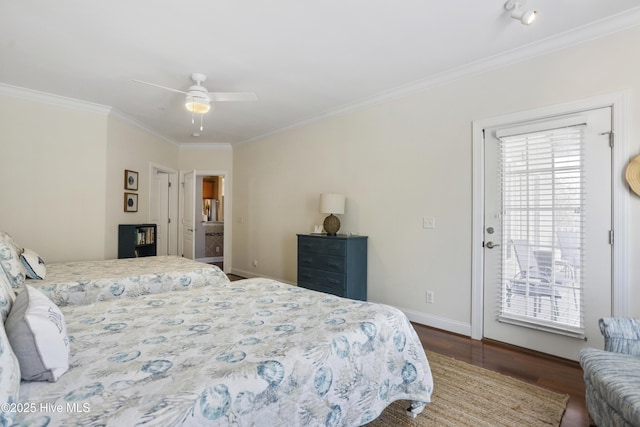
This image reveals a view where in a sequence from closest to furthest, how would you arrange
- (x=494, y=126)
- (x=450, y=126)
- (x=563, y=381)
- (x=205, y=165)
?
(x=563, y=381)
(x=494, y=126)
(x=450, y=126)
(x=205, y=165)

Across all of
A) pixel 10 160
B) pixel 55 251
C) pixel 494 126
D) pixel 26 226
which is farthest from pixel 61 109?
pixel 494 126

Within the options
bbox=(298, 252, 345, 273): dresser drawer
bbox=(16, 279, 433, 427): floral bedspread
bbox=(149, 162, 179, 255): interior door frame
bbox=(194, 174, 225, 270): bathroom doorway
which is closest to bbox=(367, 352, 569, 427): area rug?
bbox=(16, 279, 433, 427): floral bedspread

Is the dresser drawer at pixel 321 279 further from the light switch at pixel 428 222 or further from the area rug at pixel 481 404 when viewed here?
the area rug at pixel 481 404

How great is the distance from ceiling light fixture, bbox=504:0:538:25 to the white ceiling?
9cm

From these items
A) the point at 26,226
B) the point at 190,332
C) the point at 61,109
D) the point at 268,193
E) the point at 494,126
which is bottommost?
the point at 190,332

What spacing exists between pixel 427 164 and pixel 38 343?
10.5 ft

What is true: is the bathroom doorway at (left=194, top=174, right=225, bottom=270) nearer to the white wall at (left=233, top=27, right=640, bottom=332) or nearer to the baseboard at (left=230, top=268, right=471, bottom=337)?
the white wall at (left=233, top=27, right=640, bottom=332)

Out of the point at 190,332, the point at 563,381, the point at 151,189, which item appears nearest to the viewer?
the point at 190,332

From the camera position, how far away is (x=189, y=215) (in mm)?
5863

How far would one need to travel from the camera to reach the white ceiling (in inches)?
87.1

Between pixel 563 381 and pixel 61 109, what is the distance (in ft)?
18.5

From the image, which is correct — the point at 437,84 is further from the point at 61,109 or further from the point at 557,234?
the point at 61,109

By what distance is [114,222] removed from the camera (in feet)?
14.6

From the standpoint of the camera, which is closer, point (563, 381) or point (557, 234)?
point (563, 381)
